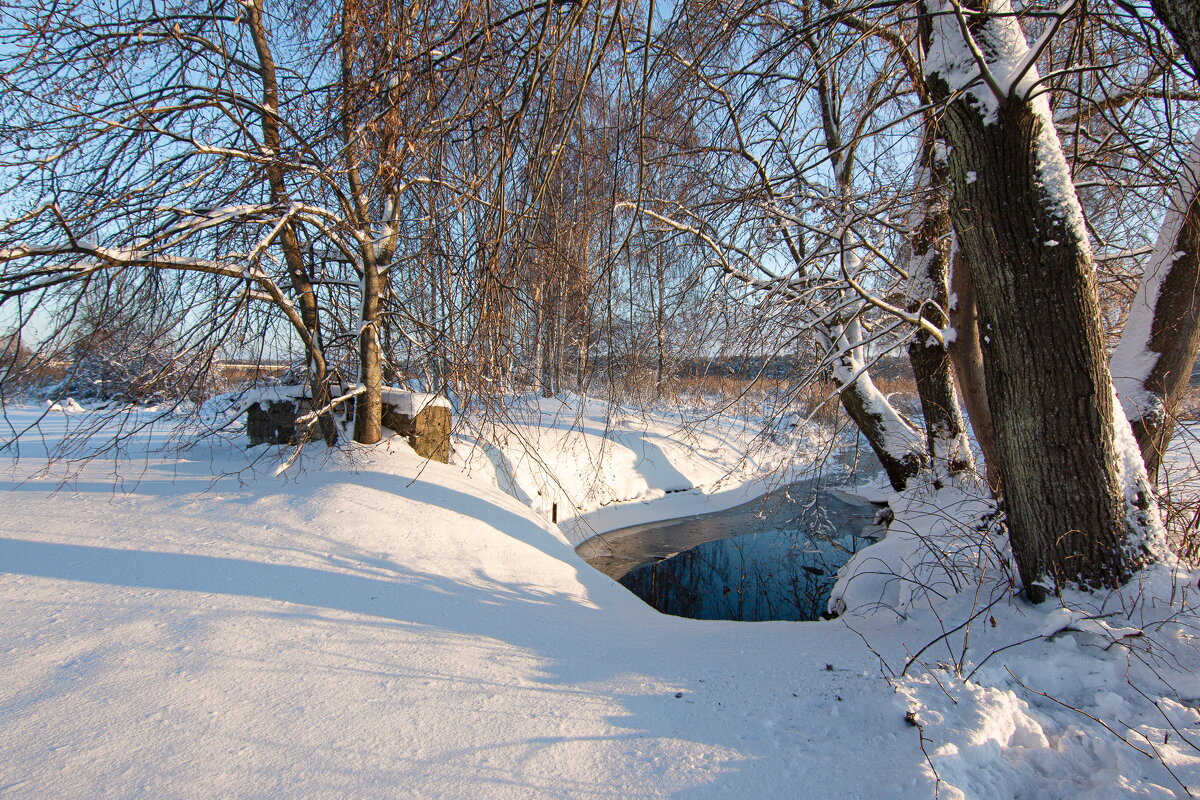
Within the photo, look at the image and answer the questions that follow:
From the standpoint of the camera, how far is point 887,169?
507 centimetres

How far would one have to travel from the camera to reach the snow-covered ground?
1916 millimetres

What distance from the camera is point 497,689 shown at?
260 centimetres

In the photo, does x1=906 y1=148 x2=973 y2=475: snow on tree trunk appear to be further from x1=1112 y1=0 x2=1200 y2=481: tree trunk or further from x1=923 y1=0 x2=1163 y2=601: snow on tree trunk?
x1=923 y1=0 x2=1163 y2=601: snow on tree trunk

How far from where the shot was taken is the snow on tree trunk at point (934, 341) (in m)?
5.22

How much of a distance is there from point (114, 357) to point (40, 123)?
2.07 meters

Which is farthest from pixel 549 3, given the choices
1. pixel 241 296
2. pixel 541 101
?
pixel 241 296

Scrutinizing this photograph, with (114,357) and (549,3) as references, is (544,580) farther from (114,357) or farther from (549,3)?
(549,3)

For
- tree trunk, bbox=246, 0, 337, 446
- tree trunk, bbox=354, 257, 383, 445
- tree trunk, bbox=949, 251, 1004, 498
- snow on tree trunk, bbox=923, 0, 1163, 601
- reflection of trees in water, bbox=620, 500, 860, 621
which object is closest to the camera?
snow on tree trunk, bbox=923, 0, 1163, 601

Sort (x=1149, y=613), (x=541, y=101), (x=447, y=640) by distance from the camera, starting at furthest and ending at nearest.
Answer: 1. (x=447, y=640)
2. (x=1149, y=613)
3. (x=541, y=101)

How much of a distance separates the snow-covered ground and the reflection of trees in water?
234cm

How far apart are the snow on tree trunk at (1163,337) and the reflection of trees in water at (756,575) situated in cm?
301

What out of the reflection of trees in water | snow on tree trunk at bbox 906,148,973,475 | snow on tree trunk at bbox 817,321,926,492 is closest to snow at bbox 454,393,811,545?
the reflection of trees in water

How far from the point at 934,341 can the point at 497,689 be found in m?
5.37

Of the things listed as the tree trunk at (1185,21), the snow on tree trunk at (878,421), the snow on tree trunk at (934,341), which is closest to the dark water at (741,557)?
the snow on tree trunk at (878,421)
